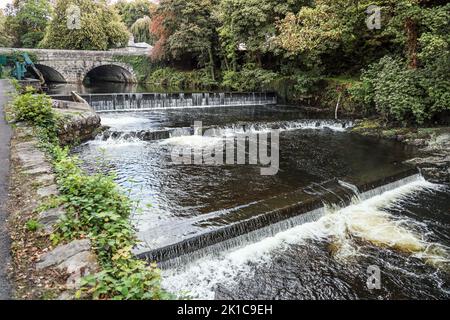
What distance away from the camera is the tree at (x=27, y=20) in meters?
40.1

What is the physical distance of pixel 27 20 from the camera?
40625 mm

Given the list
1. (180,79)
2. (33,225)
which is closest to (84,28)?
(180,79)

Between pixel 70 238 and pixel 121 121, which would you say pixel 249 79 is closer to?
pixel 121 121

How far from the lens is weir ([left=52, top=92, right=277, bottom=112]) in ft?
56.3

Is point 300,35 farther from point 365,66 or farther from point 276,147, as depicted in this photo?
point 276,147

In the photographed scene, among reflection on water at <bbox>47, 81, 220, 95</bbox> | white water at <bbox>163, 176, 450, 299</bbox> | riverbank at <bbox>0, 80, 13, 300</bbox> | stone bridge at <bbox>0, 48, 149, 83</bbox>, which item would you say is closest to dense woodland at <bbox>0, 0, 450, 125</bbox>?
stone bridge at <bbox>0, 48, 149, 83</bbox>

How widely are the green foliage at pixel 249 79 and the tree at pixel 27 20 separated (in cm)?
2953

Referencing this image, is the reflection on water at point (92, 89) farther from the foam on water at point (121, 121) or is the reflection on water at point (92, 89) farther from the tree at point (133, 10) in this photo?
the tree at point (133, 10)

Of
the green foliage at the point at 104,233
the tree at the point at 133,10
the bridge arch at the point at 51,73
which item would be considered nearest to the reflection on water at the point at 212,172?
the green foliage at the point at 104,233

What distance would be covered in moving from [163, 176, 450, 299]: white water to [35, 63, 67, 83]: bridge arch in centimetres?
2910

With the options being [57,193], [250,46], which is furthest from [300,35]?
[57,193]

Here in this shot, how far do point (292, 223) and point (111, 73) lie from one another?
1394 inches

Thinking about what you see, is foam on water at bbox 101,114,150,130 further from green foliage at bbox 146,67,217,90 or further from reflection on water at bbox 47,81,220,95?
green foliage at bbox 146,67,217,90

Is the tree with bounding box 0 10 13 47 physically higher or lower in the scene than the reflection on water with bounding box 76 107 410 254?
higher
